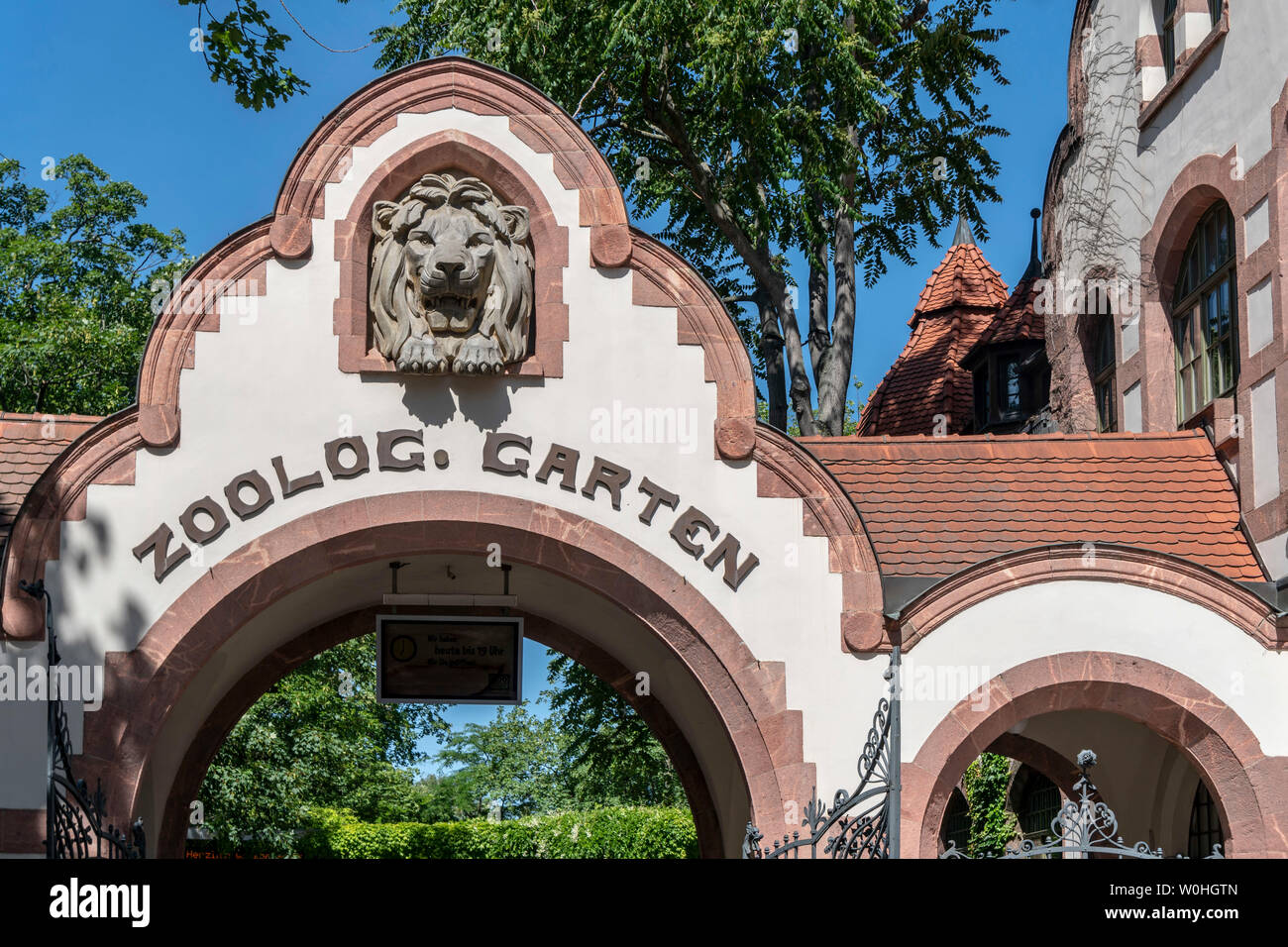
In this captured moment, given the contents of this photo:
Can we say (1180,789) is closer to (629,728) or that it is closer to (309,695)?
(629,728)

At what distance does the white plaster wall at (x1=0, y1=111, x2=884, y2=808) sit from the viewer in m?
11.4

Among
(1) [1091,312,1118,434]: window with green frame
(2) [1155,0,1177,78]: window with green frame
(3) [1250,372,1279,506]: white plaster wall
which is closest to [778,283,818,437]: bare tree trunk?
(1) [1091,312,1118,434]: window with green frame

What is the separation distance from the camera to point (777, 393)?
21.8 meters

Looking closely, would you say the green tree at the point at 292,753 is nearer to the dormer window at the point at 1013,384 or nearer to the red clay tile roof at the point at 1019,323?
the dormer window at the point at 1013,384

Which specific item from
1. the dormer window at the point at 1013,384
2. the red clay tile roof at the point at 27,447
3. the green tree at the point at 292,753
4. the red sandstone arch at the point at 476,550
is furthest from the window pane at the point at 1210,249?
the green tree at the point at 292,753

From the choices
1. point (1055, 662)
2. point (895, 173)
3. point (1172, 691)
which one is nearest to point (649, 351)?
point (1055, 662)

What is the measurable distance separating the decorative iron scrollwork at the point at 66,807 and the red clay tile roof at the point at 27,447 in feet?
5.36

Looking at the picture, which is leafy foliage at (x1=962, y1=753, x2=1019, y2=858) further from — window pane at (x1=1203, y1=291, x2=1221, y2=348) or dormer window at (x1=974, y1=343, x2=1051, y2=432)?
window pane at (x1=1203, y1=291, x2=1221, y2=348)

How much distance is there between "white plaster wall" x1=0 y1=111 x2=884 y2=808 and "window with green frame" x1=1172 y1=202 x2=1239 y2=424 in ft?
14.8

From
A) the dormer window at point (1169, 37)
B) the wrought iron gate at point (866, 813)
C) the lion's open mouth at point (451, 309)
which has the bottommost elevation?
the wrought iron gate at point (866, 813)

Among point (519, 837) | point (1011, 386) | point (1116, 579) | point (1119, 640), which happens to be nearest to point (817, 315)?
point (1011, 386)

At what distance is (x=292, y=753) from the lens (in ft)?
87.4

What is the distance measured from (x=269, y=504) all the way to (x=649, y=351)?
2.95m

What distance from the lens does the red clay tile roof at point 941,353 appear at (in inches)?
1083
